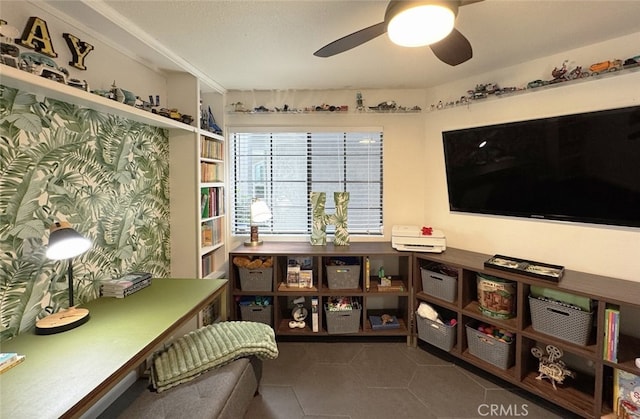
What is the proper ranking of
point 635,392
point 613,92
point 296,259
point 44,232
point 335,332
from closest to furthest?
point 44,232 → point 635,392 → point 613,92 → point 335,332 → point 296,259

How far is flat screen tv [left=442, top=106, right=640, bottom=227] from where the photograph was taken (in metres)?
1.74

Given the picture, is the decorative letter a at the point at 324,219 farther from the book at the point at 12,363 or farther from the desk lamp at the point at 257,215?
the book at the point at 12,363

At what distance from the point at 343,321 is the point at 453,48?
2.14 metres

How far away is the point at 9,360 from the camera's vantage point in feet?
3.58

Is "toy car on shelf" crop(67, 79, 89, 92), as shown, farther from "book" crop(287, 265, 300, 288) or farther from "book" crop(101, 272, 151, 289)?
"book" crop(287, 265, 300, 288)

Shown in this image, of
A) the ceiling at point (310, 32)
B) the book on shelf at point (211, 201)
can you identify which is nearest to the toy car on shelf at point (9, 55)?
the ceiling at point (310, 32)

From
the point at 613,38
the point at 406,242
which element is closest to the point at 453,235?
the point at 406,242

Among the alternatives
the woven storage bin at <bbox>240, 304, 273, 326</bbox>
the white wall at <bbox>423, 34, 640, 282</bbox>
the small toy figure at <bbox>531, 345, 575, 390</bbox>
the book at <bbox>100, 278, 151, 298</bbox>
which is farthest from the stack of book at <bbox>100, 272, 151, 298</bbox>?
the small toy figure at <bbox>531, 345, 575, 390</bbox>

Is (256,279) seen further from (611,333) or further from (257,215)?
(611,333)

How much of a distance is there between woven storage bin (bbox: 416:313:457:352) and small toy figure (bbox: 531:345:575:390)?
53 centimetres

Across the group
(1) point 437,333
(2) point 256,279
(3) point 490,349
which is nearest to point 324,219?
(2) point 256,279

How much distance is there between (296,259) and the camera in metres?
2.79

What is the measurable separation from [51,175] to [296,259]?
1.84m

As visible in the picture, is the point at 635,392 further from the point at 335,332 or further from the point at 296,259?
the point at 296,259
